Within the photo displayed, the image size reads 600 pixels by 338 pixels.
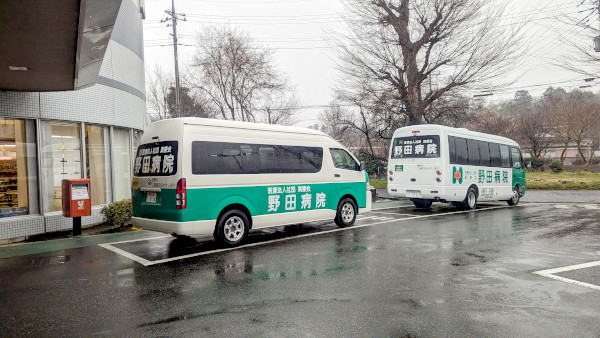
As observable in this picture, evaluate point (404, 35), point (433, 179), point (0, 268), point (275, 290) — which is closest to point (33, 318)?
point (275, 290)

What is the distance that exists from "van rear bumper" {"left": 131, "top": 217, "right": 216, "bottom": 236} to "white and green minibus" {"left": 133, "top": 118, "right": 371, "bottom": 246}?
0.02 metres

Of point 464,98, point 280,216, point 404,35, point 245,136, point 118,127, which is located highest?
point 404,35

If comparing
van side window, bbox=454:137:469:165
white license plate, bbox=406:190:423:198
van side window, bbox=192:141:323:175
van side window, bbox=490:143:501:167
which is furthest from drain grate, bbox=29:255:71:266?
van side window, bbox=490:143:501:167

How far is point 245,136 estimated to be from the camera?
26.5 feet

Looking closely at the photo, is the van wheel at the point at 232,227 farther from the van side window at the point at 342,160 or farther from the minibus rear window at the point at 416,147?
the minibus rear window at the point at 416,147

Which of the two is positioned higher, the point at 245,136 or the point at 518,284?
the point at 245,136

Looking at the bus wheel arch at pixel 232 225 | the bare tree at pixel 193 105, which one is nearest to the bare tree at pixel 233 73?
the bare tree at pixel 193 105

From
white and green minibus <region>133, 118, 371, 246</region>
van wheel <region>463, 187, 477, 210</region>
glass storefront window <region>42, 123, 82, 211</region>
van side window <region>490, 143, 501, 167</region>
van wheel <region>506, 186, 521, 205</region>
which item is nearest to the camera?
white and green minibus <region>133, 118, 371, 246</region>

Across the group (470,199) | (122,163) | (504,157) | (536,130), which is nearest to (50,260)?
(122,163)

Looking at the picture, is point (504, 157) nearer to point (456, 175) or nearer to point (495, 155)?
point (495, 155)

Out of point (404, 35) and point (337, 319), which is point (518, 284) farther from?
point (404, 35)

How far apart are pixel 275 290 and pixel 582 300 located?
3566 millimetres

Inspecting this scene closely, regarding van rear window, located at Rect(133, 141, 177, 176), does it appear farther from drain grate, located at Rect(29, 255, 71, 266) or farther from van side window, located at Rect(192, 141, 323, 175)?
drain grate, located at Rect(29, 255, 71, 266)

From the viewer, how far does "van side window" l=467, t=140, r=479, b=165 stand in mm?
13617
